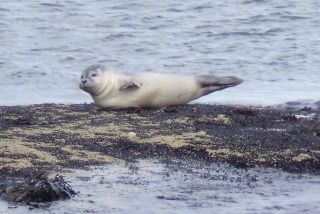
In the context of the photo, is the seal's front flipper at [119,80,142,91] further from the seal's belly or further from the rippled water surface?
the rippled water surface

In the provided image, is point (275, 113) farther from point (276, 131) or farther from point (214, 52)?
point (214, 52)

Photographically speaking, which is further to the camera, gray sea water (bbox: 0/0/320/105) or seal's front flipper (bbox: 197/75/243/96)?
gray sea water (bbox: 0/0/320/105)

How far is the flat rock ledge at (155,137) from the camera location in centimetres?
703

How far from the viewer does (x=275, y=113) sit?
9.61 m

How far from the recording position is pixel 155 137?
25.7 feet

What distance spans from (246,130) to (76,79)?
6168 mm

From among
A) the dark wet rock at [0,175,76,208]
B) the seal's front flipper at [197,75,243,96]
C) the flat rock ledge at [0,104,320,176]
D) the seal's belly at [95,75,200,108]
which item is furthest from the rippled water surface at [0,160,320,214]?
the seal's front flipper at [197,75,243,96]

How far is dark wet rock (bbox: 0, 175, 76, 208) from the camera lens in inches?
231

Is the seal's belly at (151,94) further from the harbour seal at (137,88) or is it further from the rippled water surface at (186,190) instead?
the rippled water surface at (186,190)

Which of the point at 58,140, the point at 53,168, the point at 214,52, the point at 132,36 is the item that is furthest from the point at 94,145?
the point at 132,36

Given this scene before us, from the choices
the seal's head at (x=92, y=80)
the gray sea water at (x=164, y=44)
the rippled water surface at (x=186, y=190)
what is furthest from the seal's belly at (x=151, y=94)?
the rippled water surface at (x=186, y=190)

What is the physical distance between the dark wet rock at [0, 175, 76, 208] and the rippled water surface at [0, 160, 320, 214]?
75 millimetres

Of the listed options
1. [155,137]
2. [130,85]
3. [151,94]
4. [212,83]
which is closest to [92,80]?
[130,85]

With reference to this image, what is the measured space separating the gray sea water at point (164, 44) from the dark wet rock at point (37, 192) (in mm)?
5714
